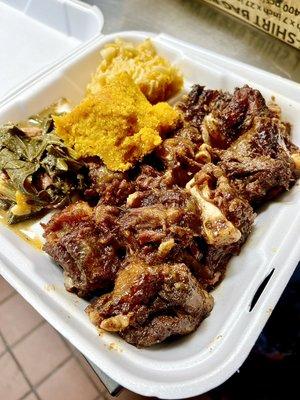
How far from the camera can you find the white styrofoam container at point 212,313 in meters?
1.47

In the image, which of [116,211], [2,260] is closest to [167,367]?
[116,211]

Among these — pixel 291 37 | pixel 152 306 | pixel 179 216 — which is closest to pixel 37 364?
pixel 152 306

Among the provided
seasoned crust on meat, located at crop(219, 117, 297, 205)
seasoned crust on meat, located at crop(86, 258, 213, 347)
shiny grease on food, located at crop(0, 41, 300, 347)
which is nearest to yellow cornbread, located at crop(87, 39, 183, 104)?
shiny grease on food, located at crop(0, 41, 300, 347)

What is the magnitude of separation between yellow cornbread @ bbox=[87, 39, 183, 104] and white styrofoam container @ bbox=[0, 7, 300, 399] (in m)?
0.56

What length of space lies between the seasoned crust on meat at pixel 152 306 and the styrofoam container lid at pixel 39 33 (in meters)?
2.21

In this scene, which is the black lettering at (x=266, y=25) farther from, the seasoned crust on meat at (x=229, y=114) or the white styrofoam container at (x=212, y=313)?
the seasoned crust on meat at (x=229, y=114)

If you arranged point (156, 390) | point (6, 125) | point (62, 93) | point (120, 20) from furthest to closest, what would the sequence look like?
point (120, 20) < point (62, 93) < point (6, 125) < point (156, 390)

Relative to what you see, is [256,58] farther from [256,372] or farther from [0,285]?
[0,285]

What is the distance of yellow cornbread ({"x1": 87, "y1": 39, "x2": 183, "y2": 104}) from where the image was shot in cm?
251

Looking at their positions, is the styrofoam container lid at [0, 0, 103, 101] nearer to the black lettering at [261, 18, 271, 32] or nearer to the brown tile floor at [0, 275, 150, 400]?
the black lettering at [261, 18, 271, 32]

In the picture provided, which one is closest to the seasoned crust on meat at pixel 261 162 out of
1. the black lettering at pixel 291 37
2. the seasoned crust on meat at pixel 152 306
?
the seasoned crust on meat at pixel 152 306

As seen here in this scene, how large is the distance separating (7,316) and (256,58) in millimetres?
2908

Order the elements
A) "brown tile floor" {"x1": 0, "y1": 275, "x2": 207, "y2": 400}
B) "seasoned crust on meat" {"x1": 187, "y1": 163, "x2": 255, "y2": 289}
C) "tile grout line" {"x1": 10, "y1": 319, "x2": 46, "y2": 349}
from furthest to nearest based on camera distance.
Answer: "tile grout line" {"x1": 10, "y1": 319, "x2": 46, "y2": 349} → "brown tile floor" {"x1": 0, "y1": 275, "x2": 207, "y2": 400} → "seasoned crust on meat" {"x1": 187, "y1": 163, "x2": 255, "y2": 289}

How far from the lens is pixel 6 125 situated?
2.35 meters
